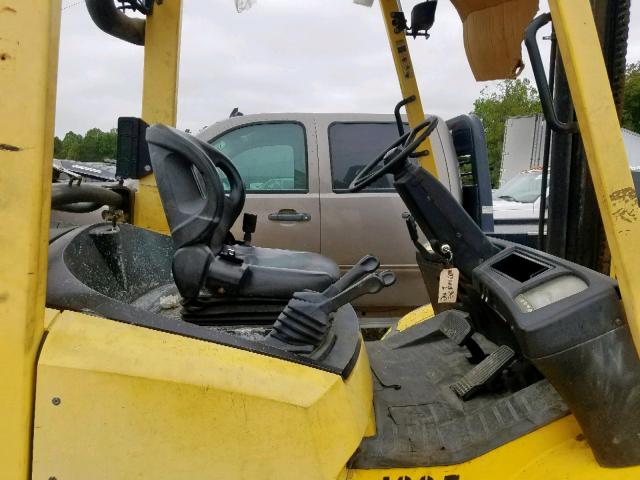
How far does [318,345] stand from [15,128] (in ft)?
3.16

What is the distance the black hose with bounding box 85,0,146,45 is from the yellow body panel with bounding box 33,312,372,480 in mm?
1615

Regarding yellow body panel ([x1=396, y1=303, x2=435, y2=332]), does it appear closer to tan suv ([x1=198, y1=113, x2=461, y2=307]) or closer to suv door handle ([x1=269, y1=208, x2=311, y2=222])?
tan suv ([x1=198, y1=113, x2=461, y2=307])

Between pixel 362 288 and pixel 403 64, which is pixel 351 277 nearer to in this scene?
pixel 362 288

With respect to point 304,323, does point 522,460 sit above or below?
below

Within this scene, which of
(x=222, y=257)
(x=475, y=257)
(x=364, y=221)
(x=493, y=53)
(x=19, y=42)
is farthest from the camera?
(x=364, y=221)

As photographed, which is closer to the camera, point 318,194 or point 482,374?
point 482,374

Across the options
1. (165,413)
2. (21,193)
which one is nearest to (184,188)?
(21,193)

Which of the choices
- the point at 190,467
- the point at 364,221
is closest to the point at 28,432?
the point at 190,467

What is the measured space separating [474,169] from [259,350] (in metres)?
3.78

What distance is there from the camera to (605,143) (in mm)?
1421

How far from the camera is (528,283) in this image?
163 centimetres

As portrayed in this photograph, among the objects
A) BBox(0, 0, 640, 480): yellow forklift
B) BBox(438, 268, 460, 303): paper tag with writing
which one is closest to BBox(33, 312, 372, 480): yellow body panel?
BBox(0, 0, 640, 480): yellow forklift

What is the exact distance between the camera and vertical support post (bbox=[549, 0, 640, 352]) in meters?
1.41

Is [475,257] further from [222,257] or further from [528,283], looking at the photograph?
[222,257]
